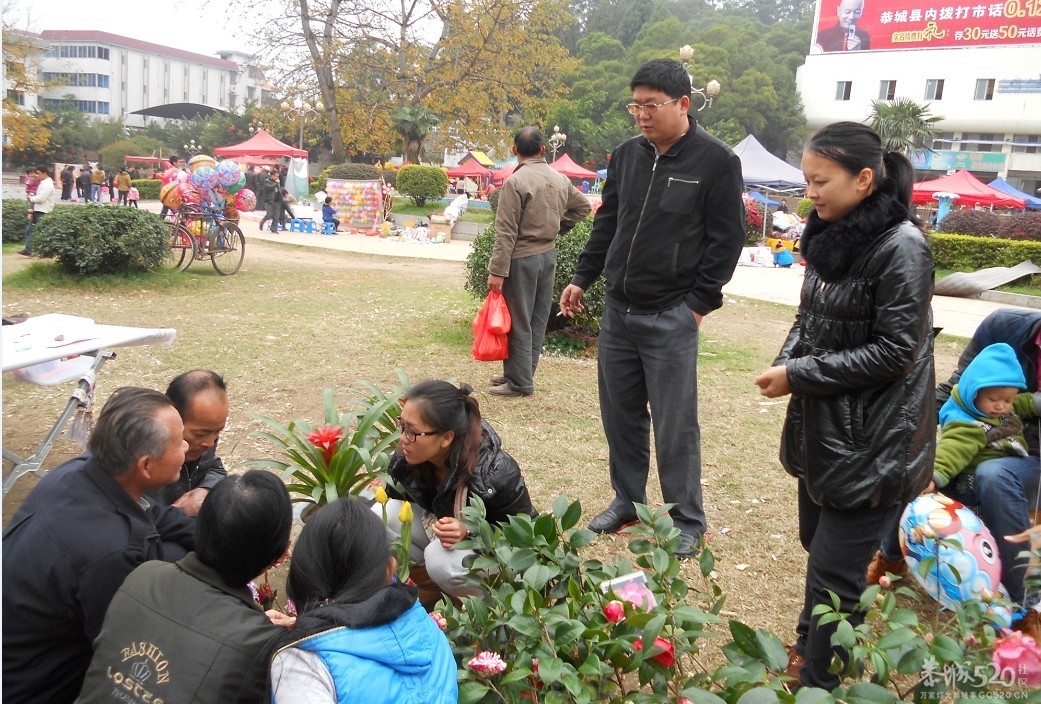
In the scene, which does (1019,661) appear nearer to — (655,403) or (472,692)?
(472,692)

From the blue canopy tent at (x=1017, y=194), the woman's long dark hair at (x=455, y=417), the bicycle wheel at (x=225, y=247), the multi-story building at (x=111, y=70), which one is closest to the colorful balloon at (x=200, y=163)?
the bicycle wheel at (x=225, y=247)

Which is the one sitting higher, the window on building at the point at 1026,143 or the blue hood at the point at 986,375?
the window on building at the point at 1026,143

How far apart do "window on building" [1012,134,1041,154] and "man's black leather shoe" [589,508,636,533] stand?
162 ft

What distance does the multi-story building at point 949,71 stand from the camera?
1743 inches

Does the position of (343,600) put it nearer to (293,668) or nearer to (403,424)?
(293,668)

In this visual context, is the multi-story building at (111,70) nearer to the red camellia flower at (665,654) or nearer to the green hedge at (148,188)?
the green hedge at (148,188)

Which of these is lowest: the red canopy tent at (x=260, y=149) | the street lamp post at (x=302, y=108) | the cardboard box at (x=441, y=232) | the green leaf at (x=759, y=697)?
the green leaf at (x=759, y=697)

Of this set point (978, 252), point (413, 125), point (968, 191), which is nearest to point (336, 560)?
point (978, 252)

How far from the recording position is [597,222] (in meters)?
3.48

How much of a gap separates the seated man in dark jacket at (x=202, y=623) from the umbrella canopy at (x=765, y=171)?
25.1m

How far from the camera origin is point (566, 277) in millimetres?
6398

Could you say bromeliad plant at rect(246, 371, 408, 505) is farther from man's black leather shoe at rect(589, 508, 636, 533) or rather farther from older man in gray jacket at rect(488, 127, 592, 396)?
older man in gray jacket at rect(488, 127, 592, 396)

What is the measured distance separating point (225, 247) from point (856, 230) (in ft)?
31.0

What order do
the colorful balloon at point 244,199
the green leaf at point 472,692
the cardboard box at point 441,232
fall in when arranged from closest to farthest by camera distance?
the green leaf at point 472,692 → the cardboard box at point 441,232 → the colorful balloon at point 244,199
